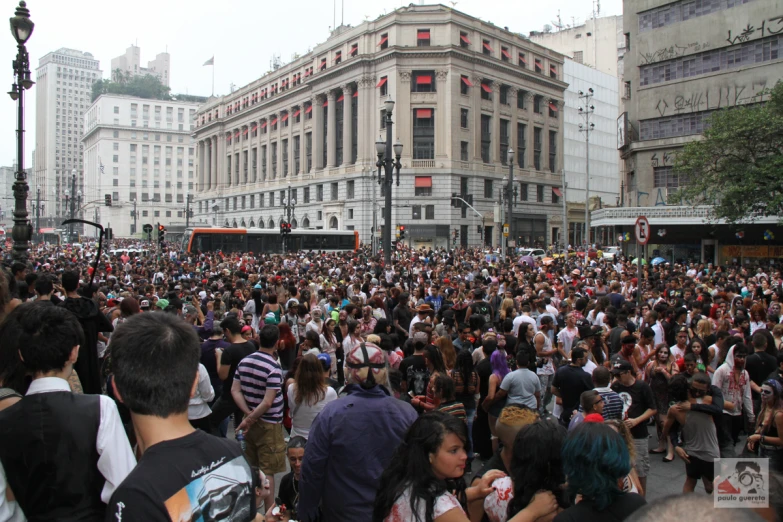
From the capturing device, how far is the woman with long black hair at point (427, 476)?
2955 millimetres

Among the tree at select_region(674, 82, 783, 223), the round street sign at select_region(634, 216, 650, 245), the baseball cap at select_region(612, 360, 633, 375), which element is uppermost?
the tree at select_region(674, 82, 783, 223)

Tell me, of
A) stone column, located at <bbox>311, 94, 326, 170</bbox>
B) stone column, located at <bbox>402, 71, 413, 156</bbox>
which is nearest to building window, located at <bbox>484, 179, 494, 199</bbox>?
stone column, located at <bbox>402, 71, 413, 156</bbox>

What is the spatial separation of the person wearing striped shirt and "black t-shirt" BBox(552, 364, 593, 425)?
137 inches

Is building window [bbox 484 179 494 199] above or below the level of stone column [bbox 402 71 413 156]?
below

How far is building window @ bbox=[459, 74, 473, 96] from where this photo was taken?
59.5 meters

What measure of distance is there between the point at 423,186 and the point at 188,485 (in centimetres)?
5834

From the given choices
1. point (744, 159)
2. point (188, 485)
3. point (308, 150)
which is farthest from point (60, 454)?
point (308, 150)

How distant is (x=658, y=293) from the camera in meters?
16.3

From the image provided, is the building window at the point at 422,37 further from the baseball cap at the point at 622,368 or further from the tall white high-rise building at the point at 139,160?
the tall white high-rise building at the point at 139,160

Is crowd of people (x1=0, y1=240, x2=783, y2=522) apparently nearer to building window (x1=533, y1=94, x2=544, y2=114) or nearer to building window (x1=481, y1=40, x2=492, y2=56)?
building window (x1=481, y1=40, x2=492, y2=56)

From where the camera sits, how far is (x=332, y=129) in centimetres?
6631

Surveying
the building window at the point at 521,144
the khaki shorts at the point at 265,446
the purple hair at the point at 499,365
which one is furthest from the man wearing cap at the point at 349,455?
the building window at the point at 521,144

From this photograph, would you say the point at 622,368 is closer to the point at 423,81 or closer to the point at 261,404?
the point at 261,404

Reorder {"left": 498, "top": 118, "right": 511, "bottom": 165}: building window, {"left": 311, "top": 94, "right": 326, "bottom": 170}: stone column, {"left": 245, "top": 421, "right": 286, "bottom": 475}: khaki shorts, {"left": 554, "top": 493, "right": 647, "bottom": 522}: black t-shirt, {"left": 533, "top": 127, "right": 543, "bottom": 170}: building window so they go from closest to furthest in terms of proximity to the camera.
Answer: {"left": 554, "top": 493, "right": 647, "bottom": 522}: black t-shirt
{"left": 245, "top": 421, "right": 286, "bottom": 475}: khaki shorts
{"left": 498, "top": 118, "right": 511, "bottom": 165}: building window
{"left": 311, "top": 94, "right": 326, "bottom": 170}: stone column
{"left": 533, "top": 127, "right": 543, "bottom": 170}: building window
